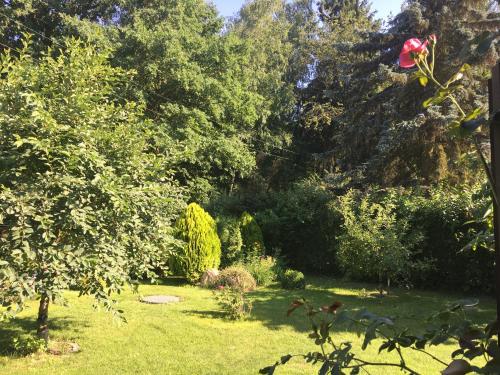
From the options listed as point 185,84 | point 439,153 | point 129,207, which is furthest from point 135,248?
point 185,84

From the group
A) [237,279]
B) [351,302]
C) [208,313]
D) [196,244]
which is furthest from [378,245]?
[196,244]

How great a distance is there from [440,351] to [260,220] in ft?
25.7

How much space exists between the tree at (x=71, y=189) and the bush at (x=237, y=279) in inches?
141

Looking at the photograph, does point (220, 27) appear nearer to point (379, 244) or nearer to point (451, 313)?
point (379, 244)

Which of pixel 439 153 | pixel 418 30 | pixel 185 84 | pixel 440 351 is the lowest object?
pixel 440 351

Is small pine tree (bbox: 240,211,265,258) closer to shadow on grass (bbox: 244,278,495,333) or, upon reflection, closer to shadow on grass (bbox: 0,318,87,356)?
shadow on grass (bbox: 244,278,495,333)

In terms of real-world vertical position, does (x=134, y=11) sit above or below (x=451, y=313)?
above

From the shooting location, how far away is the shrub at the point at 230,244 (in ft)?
36.7

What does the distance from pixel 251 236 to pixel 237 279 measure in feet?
10.6

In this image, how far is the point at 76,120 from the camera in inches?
183

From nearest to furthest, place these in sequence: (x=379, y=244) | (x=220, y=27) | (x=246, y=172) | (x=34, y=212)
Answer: (x=34, y=212), (x=379, y=244), (x=246, y=172), (x=220, y=27)

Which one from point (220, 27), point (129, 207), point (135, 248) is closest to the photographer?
point (129, 207)

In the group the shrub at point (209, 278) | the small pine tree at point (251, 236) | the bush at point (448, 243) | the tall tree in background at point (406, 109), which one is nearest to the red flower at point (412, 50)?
the bush at point (448, 243)

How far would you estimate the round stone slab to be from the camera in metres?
7.70
